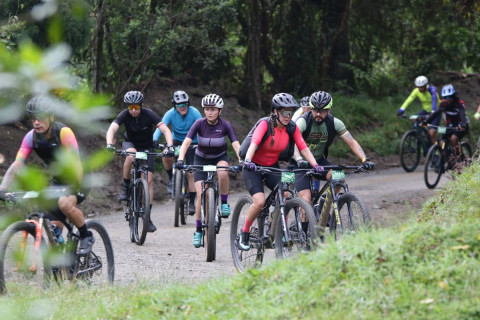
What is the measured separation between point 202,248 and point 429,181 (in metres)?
7.45

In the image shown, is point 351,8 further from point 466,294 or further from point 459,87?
point 466,294

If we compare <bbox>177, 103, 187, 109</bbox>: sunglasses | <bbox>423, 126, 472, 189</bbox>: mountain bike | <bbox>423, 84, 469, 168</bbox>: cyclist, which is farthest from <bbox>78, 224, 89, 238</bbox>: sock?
<bbox>423, 84, 469, 168</bbox>: cyclist

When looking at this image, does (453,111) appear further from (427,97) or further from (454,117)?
(427,97)

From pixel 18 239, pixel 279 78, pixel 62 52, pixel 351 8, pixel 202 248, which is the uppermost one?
pixel 351 8

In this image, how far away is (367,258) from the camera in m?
5.98

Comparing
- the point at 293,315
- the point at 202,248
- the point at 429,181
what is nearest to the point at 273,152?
the point at 202,248

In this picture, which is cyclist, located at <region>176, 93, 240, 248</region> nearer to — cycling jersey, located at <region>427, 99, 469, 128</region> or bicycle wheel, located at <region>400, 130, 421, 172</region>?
cycling jersey, located at <region>427, 99, 469, 128</region>

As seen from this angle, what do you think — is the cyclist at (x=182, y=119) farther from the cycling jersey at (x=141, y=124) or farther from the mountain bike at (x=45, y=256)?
the mountain bike at (x=45, y=256)

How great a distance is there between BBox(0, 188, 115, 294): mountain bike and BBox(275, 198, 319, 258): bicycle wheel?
1.84 metres

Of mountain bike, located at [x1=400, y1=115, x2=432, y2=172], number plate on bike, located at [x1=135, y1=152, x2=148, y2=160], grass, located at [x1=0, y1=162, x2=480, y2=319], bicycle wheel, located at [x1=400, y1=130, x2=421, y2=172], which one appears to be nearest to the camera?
grass, located at [x1=0, y1=162, x2=480, y2=319]

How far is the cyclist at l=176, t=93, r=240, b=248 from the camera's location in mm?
10523

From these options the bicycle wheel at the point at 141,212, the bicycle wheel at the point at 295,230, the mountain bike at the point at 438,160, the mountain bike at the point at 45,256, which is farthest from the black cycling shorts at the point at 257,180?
the mountain bike at the point at 438,160

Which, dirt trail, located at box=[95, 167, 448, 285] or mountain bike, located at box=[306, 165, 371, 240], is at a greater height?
mountain bike, located at box=[306, 165, 371, 240]

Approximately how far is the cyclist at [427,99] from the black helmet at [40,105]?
16970 mm
